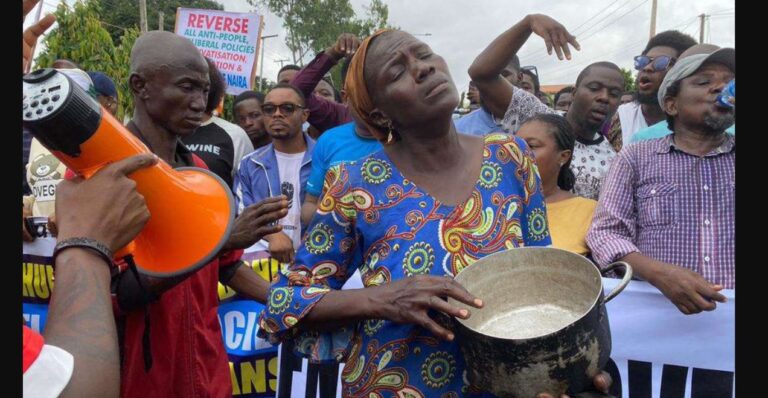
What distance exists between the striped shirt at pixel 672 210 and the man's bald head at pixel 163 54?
71.7 inches

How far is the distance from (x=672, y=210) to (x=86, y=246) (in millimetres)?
2341

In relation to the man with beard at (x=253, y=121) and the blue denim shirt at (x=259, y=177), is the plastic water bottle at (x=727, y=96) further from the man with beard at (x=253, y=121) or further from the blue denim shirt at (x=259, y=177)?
the man with beard at (x=253, y=121)

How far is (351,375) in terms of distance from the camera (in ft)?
6.37

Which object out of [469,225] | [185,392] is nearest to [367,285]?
[469,225]

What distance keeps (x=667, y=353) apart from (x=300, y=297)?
193cm

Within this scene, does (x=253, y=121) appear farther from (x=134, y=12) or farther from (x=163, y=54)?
(x=134, y=12)

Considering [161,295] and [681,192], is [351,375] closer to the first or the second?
[161,295]

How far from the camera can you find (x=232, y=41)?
9.34m

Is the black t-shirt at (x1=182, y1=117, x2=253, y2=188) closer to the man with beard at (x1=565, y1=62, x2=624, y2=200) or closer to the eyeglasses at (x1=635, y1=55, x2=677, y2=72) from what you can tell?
the man with beard at (x1=565, y1=62, x2=624, y2=200)

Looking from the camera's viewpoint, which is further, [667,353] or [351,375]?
[667,353]

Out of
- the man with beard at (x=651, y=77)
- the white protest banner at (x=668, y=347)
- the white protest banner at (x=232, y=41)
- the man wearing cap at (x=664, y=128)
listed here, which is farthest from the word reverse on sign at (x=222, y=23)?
the white protest banner at (x=668, y=347)

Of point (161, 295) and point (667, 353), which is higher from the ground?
point (161, 295)

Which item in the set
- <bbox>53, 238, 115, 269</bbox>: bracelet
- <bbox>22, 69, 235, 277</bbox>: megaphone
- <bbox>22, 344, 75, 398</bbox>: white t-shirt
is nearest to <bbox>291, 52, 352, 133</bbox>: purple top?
<bbox>22, 69, 235, 277</bbox>: megaphone

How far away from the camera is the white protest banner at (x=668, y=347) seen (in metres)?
2.92
